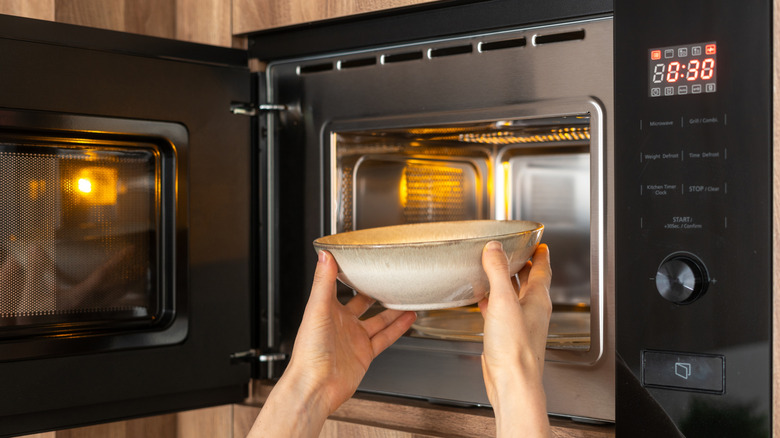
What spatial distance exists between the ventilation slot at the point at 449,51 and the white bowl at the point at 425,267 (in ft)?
0.83

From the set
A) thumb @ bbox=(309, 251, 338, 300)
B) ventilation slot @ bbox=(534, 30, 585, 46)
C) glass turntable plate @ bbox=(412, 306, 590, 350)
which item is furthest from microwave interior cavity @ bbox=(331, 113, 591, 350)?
thumb @ bbox=(309, 251, 338, 300)

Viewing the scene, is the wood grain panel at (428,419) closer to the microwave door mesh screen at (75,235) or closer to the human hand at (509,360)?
the human hand at (509,360)

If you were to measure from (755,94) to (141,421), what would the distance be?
90cm

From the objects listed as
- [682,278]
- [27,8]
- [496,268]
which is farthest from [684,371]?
[27,8]

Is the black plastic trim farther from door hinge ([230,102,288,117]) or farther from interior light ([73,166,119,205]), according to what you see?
interior light ([73,166,119,205])

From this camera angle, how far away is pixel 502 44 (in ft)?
2.95

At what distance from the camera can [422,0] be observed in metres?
0.91

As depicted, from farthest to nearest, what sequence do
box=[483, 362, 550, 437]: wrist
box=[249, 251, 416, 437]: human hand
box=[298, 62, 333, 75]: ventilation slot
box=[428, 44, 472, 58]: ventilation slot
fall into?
box=[298, 62, 333, 75]: ventilation slot
box=[428, 44, 472, 58]: ventilation slot
box=[249, 251, 416, 437]: human hand
box=[483, 362, 550, 437]: wrist

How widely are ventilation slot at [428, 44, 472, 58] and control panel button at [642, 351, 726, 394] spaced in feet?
1.29

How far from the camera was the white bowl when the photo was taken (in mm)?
693

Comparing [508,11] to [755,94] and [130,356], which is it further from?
[130,356]

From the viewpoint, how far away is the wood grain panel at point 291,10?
37.8 inches

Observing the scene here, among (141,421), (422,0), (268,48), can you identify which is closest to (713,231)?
(422,0)

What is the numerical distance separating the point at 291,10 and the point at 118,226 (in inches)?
13.7
